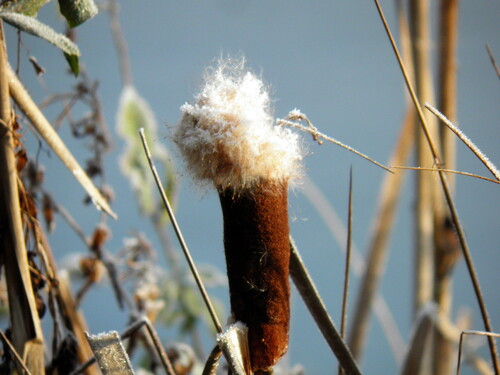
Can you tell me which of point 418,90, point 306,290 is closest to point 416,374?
point 306,290

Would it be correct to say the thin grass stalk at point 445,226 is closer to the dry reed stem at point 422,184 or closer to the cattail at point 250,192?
the dry reed stem at point 422,184

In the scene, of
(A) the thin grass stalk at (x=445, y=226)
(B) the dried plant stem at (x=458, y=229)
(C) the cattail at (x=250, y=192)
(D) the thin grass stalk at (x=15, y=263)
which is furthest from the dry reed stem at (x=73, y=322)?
(A) the thin grass stalk at (x=445, y=226)

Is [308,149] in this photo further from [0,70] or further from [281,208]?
[0,70]

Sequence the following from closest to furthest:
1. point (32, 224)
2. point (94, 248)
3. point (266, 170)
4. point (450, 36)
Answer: point (266, 170) < point (32, 224) < point (94, 248) < point (450, 36)

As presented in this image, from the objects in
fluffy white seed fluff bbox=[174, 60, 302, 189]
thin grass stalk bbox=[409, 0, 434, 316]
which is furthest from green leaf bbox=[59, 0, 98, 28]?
thin grass stalk bbox=[409, 0, 434, 316]

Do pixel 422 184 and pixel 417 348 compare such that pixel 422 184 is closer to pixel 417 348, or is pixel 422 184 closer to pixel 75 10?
pixel 417 348

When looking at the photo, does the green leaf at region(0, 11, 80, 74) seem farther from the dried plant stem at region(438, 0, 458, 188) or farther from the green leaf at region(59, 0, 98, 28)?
the dried plant stem at region(438, 0, 458, 188)

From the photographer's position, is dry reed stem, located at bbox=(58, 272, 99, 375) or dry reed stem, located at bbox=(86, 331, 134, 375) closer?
dry reed stem, located at bbox=(86, 331, 134, 375)

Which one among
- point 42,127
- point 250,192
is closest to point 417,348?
point 250,192
